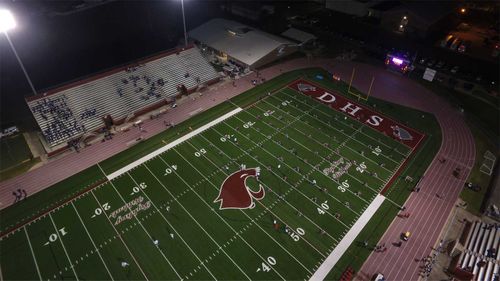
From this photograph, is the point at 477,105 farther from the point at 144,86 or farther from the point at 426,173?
A: the point at 144,86

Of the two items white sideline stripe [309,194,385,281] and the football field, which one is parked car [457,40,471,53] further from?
white sideline stripe [309,194,385,281]

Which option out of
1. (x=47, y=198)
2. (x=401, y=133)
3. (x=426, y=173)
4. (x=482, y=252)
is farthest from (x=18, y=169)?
(x=482, y=252)

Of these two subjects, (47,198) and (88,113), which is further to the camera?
(88,113)

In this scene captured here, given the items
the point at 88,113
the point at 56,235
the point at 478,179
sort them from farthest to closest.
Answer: the point at 88,113, the point at 478,179, the point at 56,235

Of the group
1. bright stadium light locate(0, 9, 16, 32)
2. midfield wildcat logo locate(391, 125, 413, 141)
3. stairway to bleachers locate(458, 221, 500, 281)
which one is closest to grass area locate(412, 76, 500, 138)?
midfield wildcat logo locate(391, 125, 413, 141)

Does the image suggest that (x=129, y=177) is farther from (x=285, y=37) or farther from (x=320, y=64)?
(x=285, y=37)

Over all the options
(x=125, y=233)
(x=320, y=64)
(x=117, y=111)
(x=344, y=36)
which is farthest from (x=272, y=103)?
(x=344, y=36)

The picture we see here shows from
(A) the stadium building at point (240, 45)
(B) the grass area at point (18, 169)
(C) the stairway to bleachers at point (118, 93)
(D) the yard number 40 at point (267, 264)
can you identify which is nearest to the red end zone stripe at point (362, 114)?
(A) the stadium building at point (240, 45)
